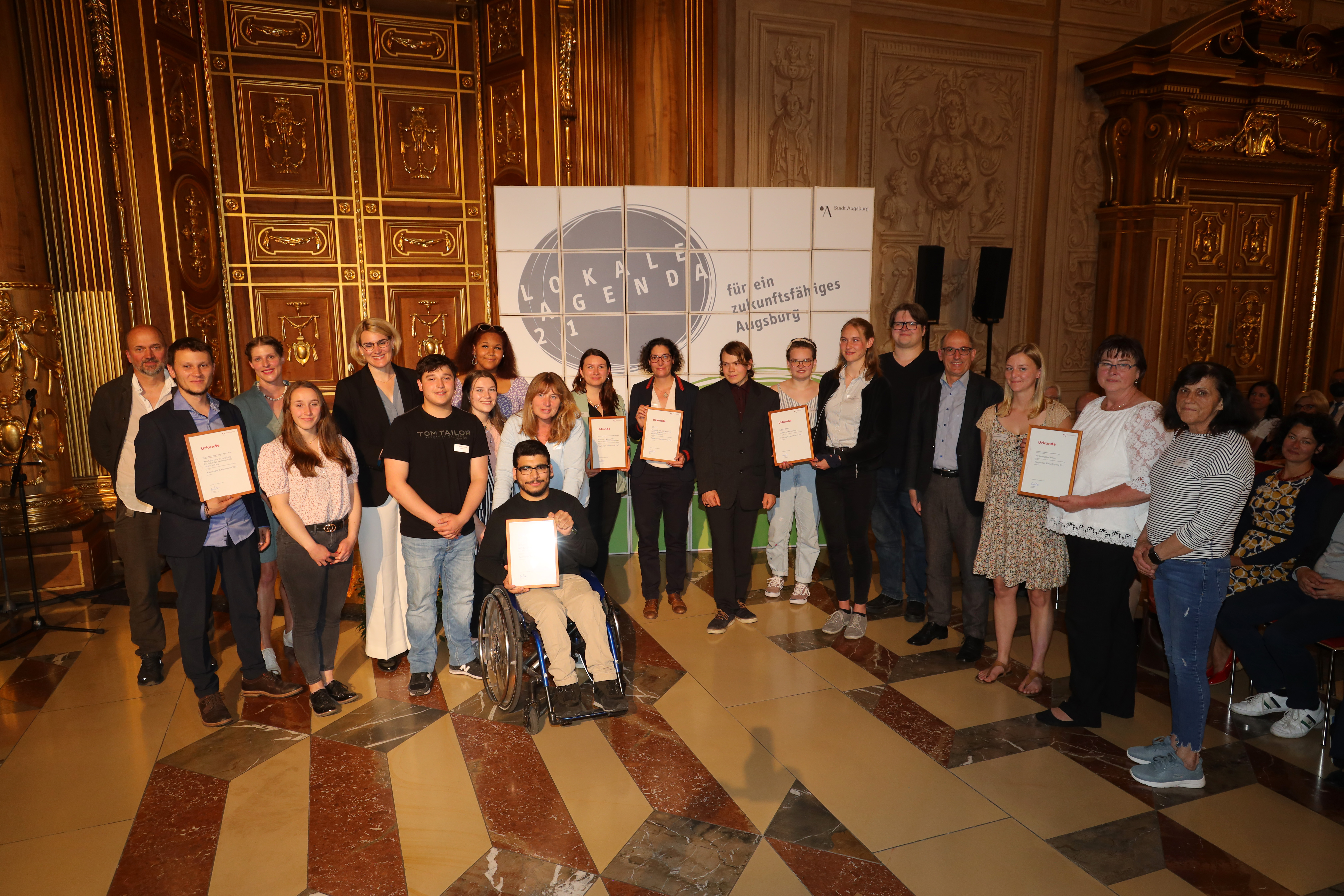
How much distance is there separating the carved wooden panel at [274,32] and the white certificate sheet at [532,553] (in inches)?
225

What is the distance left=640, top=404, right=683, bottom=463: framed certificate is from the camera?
4.64 m

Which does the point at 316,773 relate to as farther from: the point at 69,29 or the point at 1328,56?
the point at 1328,56

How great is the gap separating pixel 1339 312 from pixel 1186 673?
9299 millimetres

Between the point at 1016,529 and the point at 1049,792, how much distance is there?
3.90 feet

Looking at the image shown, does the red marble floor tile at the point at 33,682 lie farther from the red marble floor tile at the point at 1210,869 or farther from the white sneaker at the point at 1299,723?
the white sneaker at the point at 1299,723

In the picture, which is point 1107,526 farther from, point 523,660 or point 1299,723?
point 523,660

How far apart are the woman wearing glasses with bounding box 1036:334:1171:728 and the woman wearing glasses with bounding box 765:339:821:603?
161 centimetres

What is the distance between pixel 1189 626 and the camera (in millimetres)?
3020

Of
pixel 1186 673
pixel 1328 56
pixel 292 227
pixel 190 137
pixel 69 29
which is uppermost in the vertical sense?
pixel 1328 56

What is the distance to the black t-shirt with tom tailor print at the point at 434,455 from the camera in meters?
3.75

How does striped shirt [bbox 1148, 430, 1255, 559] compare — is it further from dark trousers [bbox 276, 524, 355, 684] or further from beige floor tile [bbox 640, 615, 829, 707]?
dark trousers [bbox 276, 524, 355, 684]

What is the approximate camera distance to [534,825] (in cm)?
292

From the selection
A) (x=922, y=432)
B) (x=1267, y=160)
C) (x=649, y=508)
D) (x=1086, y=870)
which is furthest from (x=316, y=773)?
(x=1267, y=160)

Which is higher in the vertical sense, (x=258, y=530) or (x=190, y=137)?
(x=190, y=137)
